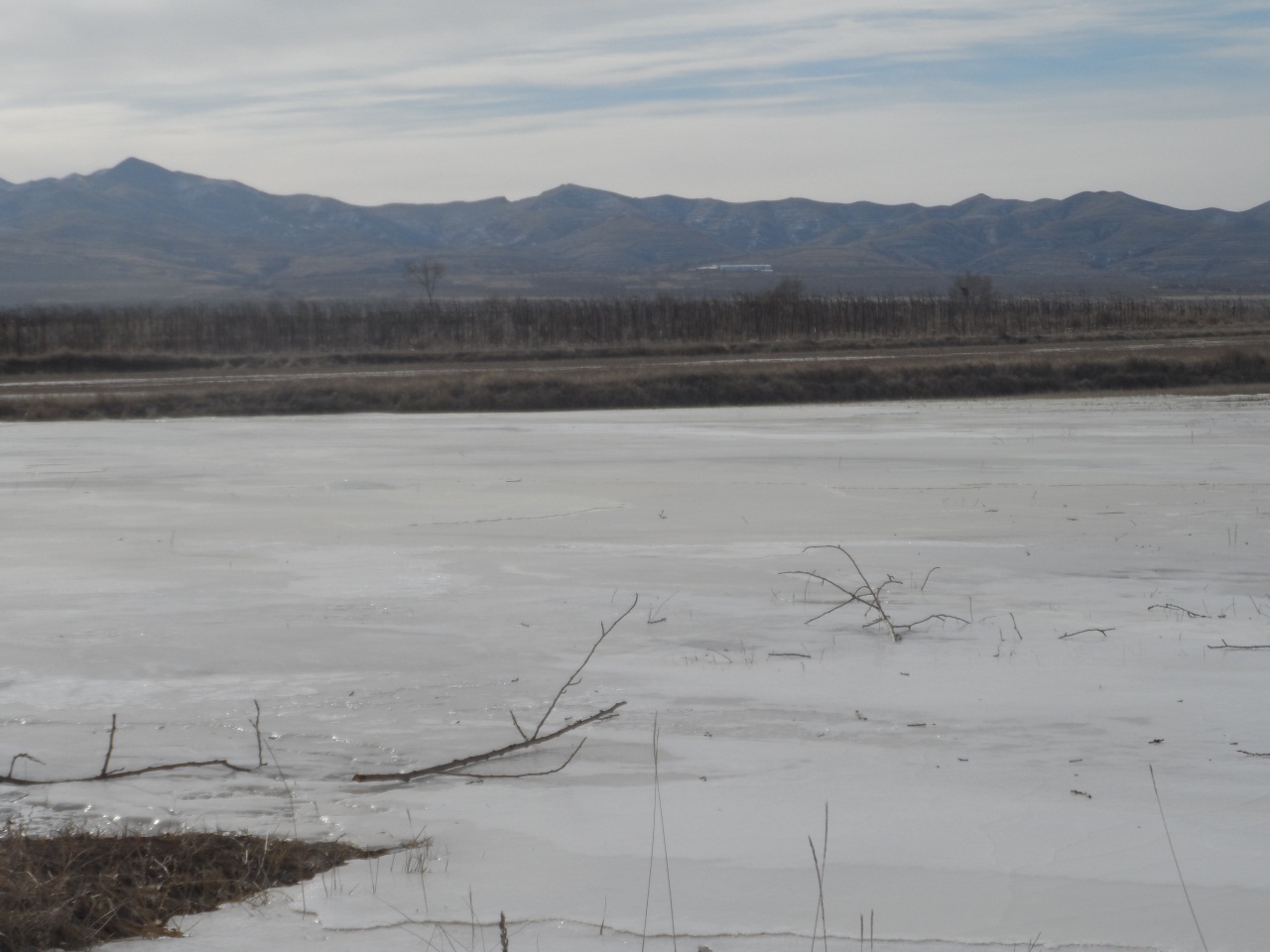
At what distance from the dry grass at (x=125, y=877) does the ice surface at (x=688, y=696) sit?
0.15 meters

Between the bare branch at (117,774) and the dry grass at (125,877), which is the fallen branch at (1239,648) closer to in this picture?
the dry grass at (125,877)

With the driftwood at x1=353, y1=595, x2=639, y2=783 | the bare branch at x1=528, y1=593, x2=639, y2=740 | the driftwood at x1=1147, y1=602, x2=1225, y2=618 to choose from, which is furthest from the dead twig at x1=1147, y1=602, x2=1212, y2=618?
the driftwood at x1=353, y1=595, x2=639, y2=783

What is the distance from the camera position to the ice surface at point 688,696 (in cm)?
448

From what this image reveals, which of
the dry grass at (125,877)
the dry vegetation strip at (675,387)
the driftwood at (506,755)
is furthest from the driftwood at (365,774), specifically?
the dry vegetation strip at (675,387)

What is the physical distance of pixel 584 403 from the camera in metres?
29.0

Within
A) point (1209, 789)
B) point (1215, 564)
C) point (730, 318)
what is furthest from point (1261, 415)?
point (730, 318)

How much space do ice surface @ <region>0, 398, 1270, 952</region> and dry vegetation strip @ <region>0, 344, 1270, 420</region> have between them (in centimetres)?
1441

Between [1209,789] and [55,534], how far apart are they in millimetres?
9549

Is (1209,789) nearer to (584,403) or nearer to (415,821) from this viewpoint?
(415,821)

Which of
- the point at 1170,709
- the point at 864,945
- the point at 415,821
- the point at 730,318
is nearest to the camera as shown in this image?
the point at 864,945

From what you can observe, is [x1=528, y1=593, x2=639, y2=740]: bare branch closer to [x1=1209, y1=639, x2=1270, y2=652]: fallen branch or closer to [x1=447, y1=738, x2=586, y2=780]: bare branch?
[x1=447, y1=738, x2=586, y2=780]: bare branch

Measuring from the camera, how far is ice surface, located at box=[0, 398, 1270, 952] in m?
4.48

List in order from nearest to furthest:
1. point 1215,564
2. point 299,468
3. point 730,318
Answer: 1. point 1215,564
2. point 299,468
3. point 730,318

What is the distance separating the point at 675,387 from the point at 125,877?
2586cm
